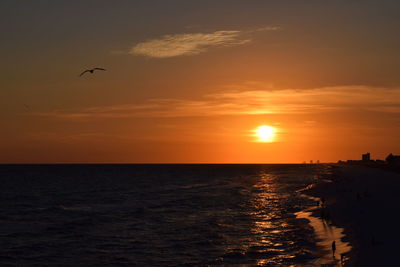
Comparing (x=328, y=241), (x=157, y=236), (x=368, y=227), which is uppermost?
(x=368, y=227)

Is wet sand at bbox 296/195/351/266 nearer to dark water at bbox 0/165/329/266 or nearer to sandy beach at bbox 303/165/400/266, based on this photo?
sandy beach at bbox 303/165/400/266

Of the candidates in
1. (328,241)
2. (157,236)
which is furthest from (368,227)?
(157,236)

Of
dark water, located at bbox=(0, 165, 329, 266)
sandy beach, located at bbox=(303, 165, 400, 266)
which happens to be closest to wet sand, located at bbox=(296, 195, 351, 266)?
sandy beach, located at bbox=(303, 165, 400, 266)

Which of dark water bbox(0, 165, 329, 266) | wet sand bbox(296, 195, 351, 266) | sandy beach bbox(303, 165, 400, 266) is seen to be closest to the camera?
sandy beach bbox(303, 165, 400, 266)

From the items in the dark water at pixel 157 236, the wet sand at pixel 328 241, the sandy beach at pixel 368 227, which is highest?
the sandy beach at pixel 368 227

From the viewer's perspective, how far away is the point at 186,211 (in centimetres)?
7375

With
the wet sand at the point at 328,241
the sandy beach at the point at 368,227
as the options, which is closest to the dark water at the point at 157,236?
the wet sand at the point at 328,241

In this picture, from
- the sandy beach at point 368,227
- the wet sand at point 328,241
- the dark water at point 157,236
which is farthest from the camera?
the dark water at point 157,236

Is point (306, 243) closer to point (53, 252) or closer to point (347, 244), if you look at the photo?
point (347, 244)

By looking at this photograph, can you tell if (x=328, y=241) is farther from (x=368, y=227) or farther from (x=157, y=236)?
(x=157, y=236)

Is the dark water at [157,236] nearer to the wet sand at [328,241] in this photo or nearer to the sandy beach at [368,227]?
the wet sand at [328,241]

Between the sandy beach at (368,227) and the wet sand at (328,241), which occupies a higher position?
the sandy beach at (368,227)

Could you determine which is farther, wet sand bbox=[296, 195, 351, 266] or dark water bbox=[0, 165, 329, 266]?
dark water bbox=[0, 165, 329, 266]

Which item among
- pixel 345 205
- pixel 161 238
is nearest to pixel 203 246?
pixel 161 238
